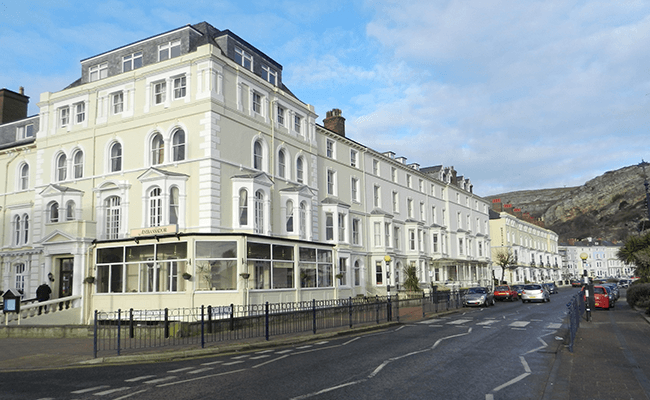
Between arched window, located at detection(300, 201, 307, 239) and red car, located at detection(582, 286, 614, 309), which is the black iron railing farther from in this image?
red car, located at detection(582, 286, 614, 309)

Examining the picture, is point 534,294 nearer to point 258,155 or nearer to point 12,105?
point 258,155

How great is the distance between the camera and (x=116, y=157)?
2752 cm

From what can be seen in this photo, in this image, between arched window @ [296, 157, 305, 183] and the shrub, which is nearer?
the shrub

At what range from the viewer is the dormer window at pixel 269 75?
99.1ft

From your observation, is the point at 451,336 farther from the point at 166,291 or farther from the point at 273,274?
the point at 166,291

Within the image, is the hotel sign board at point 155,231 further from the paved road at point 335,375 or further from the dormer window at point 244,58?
the dormer window at point 244,58

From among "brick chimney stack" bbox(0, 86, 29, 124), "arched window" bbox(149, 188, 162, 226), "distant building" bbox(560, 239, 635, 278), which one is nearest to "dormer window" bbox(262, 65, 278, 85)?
"arched window" bbox(149, 188, 162, 226)

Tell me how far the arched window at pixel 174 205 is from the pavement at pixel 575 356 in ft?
24.0

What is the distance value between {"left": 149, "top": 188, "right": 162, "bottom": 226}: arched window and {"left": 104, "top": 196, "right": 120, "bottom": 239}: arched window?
2846mm

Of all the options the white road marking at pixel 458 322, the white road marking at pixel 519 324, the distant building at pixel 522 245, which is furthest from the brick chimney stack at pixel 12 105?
the distant building at pixel 522 245

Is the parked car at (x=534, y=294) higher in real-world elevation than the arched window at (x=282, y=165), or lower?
lower

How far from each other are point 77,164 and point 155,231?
9.33m

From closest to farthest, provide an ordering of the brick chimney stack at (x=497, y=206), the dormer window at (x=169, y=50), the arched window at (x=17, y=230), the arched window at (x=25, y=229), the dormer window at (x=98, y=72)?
the dormer window at (x=169, y=50)
the dormer window at (x=98, y=72)
the arched window at (x=25, y=229)
the arched window at (x=17, y=230)
the brick chimney stack at (x=497, y=206)

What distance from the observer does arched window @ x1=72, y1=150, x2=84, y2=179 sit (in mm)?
29031
